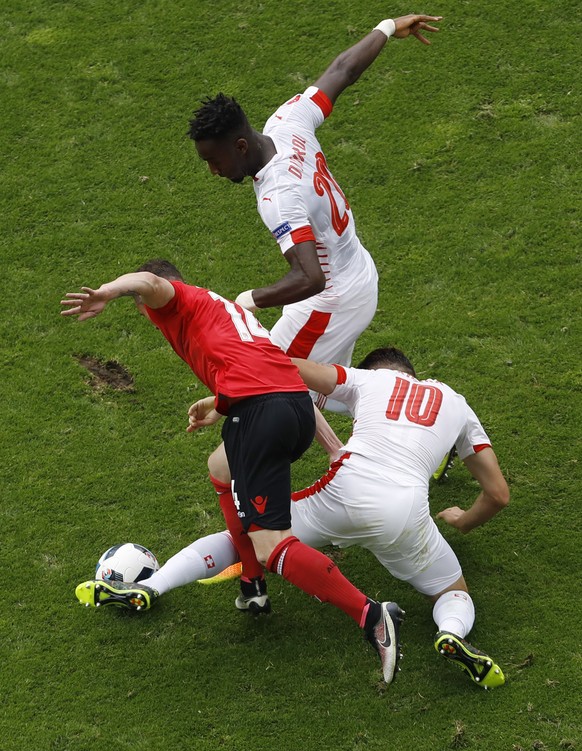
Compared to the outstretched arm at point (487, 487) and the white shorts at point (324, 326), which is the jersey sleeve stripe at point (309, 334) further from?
the outstretched arm at point (487, 487)

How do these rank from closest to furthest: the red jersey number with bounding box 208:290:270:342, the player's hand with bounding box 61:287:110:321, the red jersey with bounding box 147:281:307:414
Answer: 1. the player's hand with bounding box 61:287:110:321
2. the red jersey with bounding box 147:281:307:414
3. the red jersey number with bounding box 208:290:270:342

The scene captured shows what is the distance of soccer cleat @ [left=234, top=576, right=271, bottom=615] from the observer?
220 inches

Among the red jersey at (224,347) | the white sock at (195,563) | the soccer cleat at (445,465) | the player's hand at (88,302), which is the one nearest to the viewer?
the player's hand at (88,302)

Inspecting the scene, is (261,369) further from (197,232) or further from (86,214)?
(86,214)

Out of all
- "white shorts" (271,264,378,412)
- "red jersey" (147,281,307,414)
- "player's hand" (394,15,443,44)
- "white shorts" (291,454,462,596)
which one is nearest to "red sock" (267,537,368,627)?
"white shorts" (291,454,462,596)

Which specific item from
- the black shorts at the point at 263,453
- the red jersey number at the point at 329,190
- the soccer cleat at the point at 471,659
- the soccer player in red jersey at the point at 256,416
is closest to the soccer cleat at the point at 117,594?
the soccer player in red jersey at the point at 256,416

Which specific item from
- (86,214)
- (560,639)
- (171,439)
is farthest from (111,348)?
(560,639)

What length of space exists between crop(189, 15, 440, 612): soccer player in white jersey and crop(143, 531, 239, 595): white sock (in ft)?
0.31

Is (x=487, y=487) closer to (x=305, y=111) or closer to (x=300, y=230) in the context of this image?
(x=300, y=230)

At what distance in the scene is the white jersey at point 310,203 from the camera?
5.52 m

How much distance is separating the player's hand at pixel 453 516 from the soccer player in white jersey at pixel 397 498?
0.07 m

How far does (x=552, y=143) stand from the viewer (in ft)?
27.8

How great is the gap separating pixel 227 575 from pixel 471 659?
1.53 metres

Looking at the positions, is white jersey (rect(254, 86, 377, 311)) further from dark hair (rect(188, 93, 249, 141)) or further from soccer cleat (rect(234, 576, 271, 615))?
soccer cleat (rect(234, 576, 271, 615))
